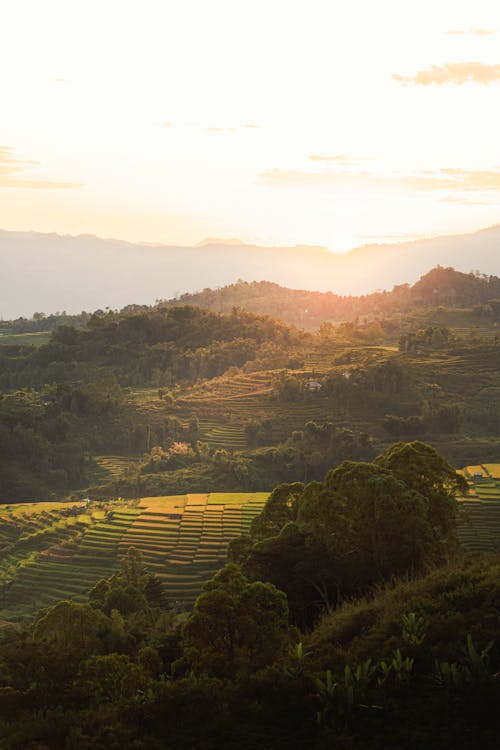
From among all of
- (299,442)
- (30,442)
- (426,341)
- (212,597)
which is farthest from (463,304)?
(212,597)

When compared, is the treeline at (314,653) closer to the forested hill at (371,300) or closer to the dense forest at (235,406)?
the dense forest at (235,406)

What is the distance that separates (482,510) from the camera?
37.6 meters

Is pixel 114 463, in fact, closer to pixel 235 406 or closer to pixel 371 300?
pixel 235 406

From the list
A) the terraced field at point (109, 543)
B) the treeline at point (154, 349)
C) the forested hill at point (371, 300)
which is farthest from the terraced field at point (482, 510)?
the forested hill at point (371, 300)

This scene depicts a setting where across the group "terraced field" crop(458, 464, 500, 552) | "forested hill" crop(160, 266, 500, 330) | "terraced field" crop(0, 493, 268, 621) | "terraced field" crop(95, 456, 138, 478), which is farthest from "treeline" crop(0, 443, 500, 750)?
"forested hill" crop(160, 266, 500, 330)

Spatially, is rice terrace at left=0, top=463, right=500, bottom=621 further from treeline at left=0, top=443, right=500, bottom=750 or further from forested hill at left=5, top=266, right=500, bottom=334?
forested hill at left=5, top=266, right=500, bottom=334

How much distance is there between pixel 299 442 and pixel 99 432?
2128 cm

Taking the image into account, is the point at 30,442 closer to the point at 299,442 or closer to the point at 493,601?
the point at 299,442

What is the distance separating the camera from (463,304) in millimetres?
123312

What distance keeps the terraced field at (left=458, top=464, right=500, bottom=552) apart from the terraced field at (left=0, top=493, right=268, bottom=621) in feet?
38.8

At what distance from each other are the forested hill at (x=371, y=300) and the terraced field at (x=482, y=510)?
7052 cm

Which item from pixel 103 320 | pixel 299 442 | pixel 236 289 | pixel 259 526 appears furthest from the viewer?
pixel 236 289

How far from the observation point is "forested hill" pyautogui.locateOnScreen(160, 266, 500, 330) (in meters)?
127

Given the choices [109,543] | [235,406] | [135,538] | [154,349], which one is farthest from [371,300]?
[109,543]
